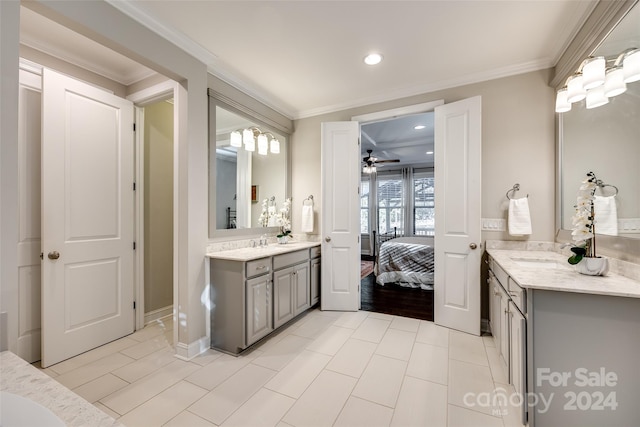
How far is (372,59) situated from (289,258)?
7.30 feet

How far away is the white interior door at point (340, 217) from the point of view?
11.4ft

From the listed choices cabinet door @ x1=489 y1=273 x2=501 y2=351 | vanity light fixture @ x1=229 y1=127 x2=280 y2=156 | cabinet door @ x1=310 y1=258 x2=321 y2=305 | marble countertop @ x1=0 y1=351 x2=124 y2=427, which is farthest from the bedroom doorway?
marble countertop @ x1=0 y1=351 x2=124 y2=427

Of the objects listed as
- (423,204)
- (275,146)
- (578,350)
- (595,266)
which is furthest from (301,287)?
(423,204)

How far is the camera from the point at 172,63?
2.26 metres

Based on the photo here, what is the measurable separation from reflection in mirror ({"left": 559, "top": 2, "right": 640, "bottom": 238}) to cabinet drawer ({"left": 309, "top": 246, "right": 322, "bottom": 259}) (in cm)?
259

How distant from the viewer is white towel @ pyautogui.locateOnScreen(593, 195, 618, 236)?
176 centimetres

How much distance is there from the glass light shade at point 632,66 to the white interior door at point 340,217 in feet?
7.64

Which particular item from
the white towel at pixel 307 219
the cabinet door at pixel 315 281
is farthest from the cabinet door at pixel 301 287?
the white towel at pixel 307 219

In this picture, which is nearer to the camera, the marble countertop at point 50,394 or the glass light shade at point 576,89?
the marble countertop at point 50,394

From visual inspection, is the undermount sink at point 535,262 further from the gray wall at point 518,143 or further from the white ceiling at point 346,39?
the white ceiling at point 346,39

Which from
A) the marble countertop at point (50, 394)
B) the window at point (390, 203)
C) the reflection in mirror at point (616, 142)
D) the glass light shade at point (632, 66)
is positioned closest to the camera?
the marble countertop at point (50, 394)

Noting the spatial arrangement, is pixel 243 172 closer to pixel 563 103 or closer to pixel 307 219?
pixel 307 219

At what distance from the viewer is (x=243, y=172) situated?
10.5ft

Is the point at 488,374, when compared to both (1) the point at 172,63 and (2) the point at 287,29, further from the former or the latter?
(1) the point at 172,63
